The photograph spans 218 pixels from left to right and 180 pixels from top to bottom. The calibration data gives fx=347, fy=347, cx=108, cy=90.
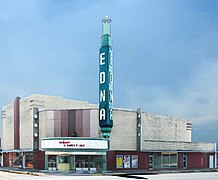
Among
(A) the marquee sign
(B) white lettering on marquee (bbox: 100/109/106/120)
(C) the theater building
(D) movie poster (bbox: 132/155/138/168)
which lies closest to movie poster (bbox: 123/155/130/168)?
(C) the theater building

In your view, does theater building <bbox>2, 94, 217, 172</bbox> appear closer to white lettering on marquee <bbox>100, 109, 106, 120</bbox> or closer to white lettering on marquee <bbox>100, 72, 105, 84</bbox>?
white lettering on marquee <bbox>100, 109, 106, 120</bbox>

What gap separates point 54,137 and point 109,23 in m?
18.5

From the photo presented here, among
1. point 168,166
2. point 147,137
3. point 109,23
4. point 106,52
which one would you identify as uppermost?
point 109,23

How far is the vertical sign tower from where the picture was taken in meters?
48.4

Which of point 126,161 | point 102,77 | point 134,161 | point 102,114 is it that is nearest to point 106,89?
point 102,77

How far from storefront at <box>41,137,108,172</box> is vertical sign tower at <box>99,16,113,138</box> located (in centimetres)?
235

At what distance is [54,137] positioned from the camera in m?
48.9

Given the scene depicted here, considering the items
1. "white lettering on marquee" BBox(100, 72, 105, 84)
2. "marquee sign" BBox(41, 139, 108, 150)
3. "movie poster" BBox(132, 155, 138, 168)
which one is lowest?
"movie poster" BBox(132, 155, 138, 168)

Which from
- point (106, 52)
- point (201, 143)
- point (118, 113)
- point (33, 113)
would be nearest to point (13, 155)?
A: point (33, 113)

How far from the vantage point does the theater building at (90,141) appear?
156ft

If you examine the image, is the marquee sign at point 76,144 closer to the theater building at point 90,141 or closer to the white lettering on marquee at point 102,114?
the theater building at point 90,141

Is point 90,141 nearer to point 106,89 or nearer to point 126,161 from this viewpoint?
point 126,161

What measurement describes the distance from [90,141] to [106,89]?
755 cm

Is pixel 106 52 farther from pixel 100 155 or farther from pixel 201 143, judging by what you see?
pixel 201 143
